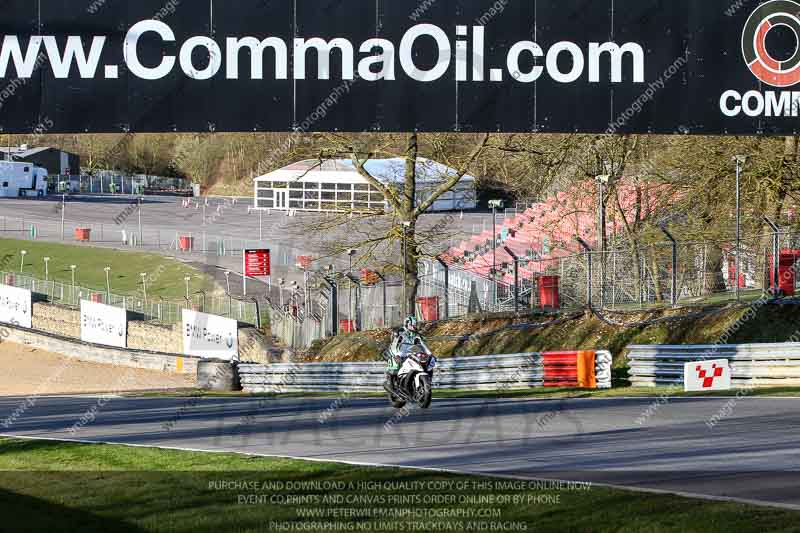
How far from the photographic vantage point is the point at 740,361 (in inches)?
884

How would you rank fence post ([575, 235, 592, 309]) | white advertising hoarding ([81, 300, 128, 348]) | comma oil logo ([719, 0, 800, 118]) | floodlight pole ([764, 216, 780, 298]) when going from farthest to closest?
white advertising hoarding ([81, 300, 128, 348])
fence post ([575, 235, 592, 309])
floodlight pole ([764, 216, 780, 298])
comma oil logo ([719, 0, 800, 118])

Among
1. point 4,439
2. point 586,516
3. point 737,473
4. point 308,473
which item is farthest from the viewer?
point 4,439

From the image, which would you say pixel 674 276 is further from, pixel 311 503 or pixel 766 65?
pixel 311 503

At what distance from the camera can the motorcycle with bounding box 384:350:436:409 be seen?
16938 mm

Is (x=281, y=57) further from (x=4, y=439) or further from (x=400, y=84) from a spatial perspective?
(x=4, y=439)

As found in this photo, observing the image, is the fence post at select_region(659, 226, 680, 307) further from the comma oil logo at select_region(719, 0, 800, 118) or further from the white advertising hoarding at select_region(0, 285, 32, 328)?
the white advertising hoarding at select_region(0, 285, 32, 328)

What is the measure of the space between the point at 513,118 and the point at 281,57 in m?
4.25

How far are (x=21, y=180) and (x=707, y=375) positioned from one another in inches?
3335

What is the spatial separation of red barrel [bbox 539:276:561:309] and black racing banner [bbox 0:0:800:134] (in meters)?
9.87

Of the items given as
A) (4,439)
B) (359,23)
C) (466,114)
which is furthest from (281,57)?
(4,439)

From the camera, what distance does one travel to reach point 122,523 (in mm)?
11711

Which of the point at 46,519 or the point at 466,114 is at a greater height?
the point at 466,114

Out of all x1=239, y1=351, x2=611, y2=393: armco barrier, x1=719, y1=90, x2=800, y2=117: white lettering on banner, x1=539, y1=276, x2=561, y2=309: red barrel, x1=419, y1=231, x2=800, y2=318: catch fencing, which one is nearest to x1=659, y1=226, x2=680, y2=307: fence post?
x1=419, y1=231, x2=800, y2=318: catch fencing

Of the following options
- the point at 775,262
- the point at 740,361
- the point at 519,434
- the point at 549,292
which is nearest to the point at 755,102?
the point at 740,361
